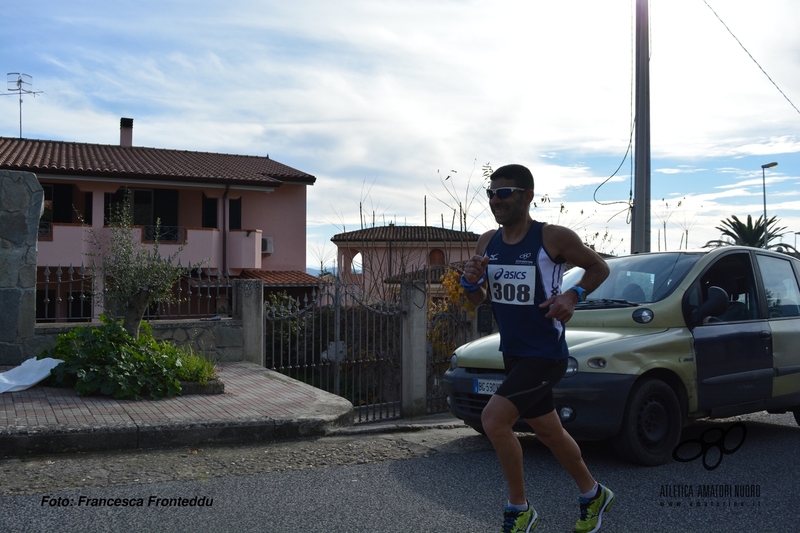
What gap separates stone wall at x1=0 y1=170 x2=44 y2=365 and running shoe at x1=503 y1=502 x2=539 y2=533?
691 cm

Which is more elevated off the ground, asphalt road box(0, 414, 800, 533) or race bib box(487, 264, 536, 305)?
race bib box(487, 264, 536, 305)

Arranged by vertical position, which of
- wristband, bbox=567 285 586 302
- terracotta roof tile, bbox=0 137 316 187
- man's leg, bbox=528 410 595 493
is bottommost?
man's leg, bbox=528 410 595 493

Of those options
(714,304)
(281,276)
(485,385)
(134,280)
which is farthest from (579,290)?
(281,276)

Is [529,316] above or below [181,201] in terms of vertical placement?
below

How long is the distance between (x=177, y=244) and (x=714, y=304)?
22.1m

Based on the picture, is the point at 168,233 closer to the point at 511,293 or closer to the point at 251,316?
the point at 251,316

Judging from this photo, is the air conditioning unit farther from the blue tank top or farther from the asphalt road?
the blue tank top

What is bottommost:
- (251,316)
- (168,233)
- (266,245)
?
(251,316)

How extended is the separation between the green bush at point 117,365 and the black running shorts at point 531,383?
4778 mm

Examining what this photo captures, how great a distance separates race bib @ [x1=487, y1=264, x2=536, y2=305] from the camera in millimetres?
4191

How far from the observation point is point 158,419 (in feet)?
21.7

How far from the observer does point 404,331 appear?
10.2 meters

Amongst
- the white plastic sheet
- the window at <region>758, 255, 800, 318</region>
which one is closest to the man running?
the window at <region>758, 255, 800, 318</region>

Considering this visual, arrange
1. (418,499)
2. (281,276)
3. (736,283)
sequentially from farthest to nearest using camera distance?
1. (281,276)
2. (736,283)
3. (418,499)
